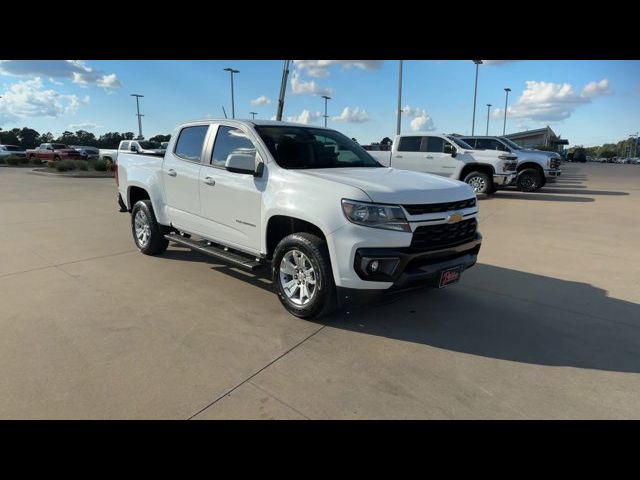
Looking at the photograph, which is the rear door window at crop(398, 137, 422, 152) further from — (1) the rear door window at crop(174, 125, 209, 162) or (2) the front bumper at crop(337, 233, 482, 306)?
(2) the front bumper at crop(337, 233, 482, 306)

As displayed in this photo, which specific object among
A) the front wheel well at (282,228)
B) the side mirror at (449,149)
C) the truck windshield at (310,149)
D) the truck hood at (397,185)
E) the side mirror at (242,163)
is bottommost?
the front wheel well at (282,228)

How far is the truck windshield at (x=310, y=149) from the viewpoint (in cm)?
460

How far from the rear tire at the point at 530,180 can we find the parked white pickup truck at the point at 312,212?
13686mm

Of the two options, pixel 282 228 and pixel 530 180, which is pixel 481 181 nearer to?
pixel 530 180

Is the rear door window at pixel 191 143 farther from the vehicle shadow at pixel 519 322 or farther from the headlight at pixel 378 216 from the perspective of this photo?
the vehicle shadow at pixel 519 322

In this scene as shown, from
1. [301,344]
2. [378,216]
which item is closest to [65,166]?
[301,344]

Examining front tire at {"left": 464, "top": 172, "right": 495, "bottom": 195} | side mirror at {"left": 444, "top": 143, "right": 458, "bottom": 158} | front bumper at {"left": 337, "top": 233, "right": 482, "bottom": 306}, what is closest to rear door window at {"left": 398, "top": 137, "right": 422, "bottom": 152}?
side mirror at {"left": 444, "top": 143, "right": 458, "bottom": 158}

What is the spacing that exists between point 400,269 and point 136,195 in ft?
16.4

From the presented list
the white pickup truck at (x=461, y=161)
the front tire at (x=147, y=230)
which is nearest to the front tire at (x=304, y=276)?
the front tire at (x=147, y=230)

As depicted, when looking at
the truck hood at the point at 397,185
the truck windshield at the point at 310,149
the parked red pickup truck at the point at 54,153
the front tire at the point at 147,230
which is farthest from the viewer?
the parked red pickup truck at the point at 54,153

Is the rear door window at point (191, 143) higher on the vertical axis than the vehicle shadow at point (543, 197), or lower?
higher

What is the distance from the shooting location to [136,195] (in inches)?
271

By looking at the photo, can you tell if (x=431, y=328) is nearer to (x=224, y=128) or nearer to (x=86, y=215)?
(x=224, y=128)
